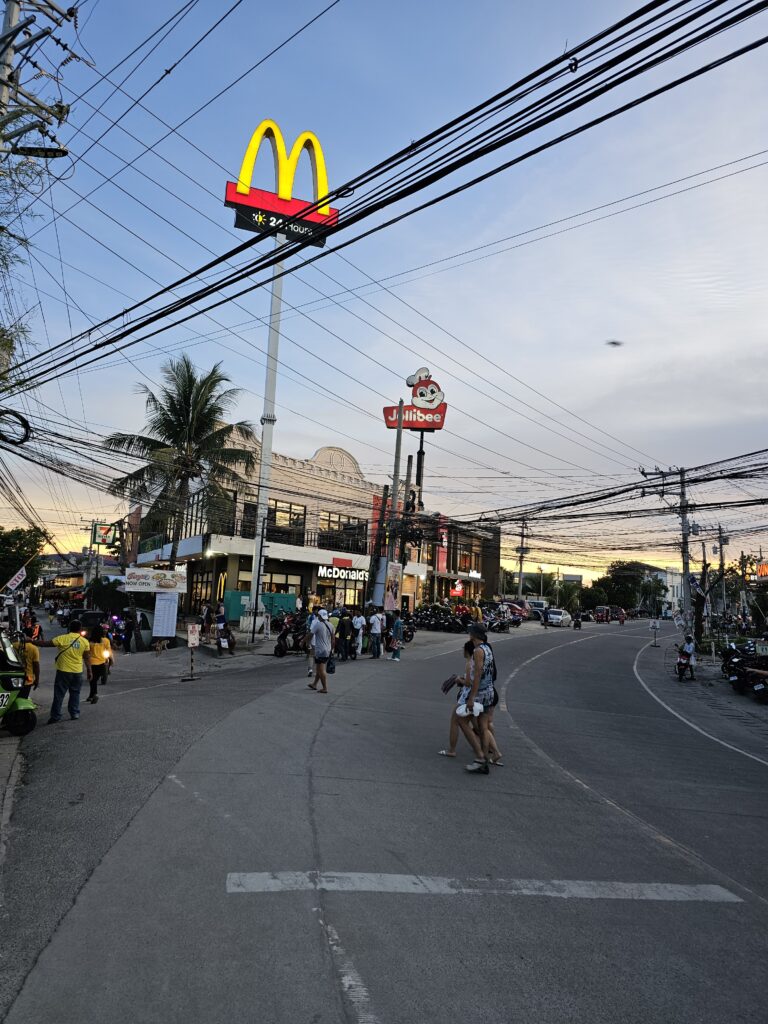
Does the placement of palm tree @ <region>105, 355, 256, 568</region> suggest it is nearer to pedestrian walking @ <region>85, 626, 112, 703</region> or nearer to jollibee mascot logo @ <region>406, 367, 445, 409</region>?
pedestrian walking @ <region>85, 626, 112, 703</region>

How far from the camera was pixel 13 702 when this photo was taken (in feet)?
32.5

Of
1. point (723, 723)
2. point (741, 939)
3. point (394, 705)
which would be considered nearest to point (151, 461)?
point (394, 705)

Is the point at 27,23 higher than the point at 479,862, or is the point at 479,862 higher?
the point at 27,23

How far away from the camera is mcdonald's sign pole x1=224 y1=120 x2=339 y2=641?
3105cm

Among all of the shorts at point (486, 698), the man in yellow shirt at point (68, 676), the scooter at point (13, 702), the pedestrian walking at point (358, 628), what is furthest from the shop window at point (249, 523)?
the shorts at point (486, 698)

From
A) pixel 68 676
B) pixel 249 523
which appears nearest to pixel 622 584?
pixel 249 523

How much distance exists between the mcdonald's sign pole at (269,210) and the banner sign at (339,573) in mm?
7380

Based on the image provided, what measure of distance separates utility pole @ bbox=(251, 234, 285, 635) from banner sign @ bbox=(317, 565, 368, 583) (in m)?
8.99

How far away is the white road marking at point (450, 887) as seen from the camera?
4.77 meters

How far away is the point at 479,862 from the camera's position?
5.50 meters

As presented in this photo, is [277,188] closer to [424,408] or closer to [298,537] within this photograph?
[298,537]

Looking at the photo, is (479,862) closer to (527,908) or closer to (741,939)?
(527,908)

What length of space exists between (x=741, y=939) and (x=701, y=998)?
0.97 meters

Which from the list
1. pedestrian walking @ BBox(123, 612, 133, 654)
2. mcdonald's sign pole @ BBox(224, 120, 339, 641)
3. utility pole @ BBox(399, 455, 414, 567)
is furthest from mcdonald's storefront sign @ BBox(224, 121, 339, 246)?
pedestrian walking @ BBox(123, 612, 133, 654)
